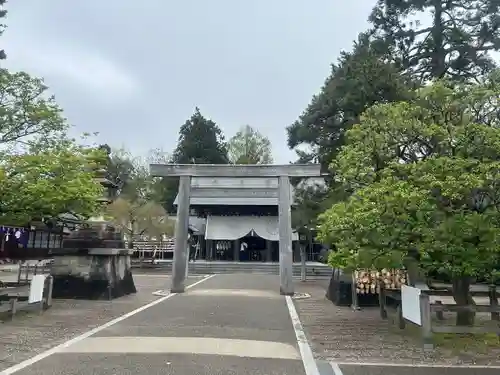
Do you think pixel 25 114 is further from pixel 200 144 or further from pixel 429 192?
pixel 200 144

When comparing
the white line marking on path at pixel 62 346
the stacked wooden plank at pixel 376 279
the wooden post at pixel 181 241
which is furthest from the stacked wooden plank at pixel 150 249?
the stacked wooden plank at pixel 376 279

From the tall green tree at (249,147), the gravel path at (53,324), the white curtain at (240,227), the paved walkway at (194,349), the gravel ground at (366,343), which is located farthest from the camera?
the tall green tree at (249,147)

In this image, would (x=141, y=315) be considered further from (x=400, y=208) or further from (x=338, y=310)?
(x=400, y=208)

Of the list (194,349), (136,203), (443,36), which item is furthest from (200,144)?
(194,349)

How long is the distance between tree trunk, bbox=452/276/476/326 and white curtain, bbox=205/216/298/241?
22.9m

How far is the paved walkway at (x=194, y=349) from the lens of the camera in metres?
5.76

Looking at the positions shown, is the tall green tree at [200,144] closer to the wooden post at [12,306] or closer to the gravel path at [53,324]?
the gravel path at [53,324]

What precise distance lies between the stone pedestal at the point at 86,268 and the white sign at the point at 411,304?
29.0ft

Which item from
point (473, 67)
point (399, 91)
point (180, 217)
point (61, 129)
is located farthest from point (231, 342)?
point (473, 67)

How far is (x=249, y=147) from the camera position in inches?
1842

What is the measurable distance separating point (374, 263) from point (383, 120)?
2.62 meters

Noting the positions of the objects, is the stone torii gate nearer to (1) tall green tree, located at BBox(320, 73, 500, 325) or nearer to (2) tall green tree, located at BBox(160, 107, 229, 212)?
(1) tall green tree, located at BBox(320, 73, 500, 325)

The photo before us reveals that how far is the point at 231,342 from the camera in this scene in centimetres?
745

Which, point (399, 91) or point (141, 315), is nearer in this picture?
point (141, 315)
